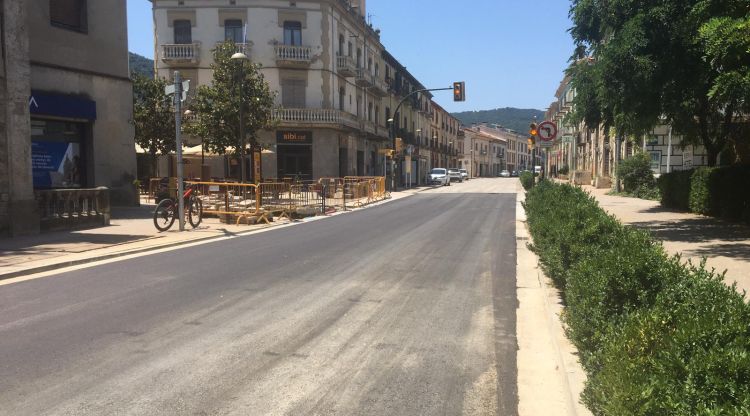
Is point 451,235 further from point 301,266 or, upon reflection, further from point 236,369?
point 236,369

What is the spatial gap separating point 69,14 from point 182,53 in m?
15.8

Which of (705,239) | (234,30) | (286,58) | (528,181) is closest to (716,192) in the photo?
(705,239)

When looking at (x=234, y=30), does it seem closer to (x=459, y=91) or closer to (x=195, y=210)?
(x=459, y=91)

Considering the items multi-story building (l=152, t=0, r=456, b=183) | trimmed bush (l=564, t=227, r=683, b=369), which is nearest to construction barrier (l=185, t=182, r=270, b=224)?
trimmed bush (l=564, t=227, r=683, b=369)

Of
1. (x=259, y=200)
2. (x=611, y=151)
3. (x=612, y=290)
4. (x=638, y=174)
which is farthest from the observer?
(x=611, y=151)

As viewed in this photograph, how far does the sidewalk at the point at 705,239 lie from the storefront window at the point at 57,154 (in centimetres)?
1681

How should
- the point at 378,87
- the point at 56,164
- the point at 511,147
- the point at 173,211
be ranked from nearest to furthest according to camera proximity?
the point at 173,211
the point at 56,164
the point at 378,87
the point at 511,147

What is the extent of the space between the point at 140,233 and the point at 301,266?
20.4 ft

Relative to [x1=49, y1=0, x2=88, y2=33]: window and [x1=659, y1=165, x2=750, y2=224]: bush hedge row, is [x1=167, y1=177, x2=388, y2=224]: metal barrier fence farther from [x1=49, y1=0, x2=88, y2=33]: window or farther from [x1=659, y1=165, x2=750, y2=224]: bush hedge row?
[x1=659, y1=165, x2=750, y2=224]: bush hedge row

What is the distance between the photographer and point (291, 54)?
34.0 meters

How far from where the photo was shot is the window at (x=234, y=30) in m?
34.1

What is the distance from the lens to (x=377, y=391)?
163 inches

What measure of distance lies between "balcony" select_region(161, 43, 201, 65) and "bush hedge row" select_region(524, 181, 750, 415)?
31.9 m

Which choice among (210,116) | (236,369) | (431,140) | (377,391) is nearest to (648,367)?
(377,391)
